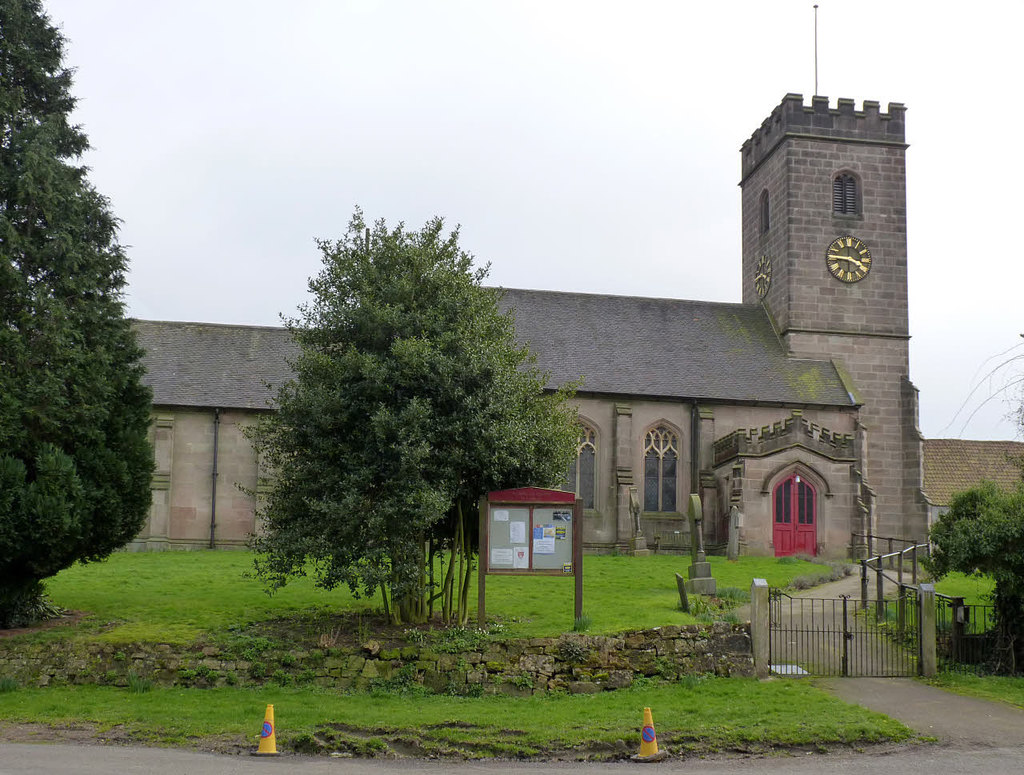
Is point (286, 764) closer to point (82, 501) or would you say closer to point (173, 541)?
point (82, 501)

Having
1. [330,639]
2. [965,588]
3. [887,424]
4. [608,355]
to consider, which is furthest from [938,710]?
[887,424]

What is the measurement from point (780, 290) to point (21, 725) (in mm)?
36065

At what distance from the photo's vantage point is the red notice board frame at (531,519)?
19.4 meters

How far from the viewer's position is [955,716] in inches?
635

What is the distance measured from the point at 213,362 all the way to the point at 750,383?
20.0 m

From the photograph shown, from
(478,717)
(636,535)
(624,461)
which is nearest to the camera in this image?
(478,717)

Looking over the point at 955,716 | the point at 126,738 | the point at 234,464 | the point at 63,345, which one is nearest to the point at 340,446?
the point at 63,345

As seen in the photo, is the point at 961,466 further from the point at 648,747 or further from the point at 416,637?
the point at 648,747

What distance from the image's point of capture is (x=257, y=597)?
23.3 meters

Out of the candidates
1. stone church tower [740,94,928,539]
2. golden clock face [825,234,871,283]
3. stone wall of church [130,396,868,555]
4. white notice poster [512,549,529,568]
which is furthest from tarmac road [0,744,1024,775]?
golden clock face [825,234,871,283]

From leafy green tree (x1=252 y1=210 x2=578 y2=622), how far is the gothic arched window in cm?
1933

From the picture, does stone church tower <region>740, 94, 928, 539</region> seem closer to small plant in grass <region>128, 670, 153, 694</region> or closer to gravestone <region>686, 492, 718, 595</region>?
gravestone <region>686, 492, 718, 595</region>

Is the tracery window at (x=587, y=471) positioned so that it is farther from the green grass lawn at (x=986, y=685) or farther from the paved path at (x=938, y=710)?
the paved path at (x=938, y=710)

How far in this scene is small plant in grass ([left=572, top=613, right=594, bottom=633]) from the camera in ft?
61.4
